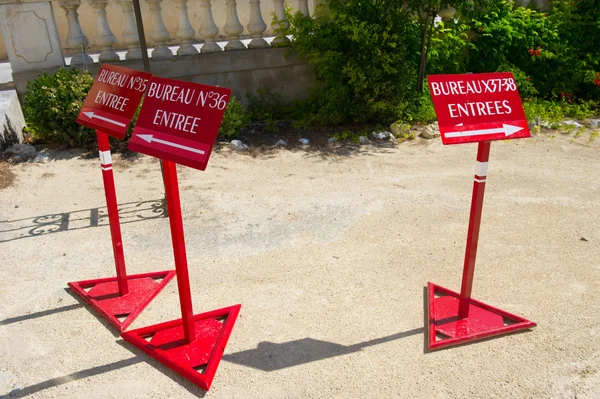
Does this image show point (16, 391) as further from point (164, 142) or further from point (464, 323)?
point (464, 323)

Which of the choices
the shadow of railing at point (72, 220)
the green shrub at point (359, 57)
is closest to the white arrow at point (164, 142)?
the shadow of railing at point (72, 220)

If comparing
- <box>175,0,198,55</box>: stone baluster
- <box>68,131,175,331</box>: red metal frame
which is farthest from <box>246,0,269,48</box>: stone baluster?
<box>68,131,175,331</box>: red metal frame

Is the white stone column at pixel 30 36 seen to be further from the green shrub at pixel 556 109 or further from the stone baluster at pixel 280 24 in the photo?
the green shrub at pixel 556 109

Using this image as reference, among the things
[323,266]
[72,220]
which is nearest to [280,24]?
[72,220]

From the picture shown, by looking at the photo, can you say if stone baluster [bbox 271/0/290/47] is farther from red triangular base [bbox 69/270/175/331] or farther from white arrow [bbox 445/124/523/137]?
white arrow [bbox 445/124/523/137]

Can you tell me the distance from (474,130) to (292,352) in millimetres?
1667

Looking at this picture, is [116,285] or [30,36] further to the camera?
[30,36]

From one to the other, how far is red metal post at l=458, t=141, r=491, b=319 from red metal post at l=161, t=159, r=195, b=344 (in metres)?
1.71

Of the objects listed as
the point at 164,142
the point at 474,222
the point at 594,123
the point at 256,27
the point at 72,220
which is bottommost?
the point at 594,123

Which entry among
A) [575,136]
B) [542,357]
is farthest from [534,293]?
[575,136]

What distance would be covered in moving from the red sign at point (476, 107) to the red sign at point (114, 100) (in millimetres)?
1730

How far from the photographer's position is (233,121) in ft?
22.0

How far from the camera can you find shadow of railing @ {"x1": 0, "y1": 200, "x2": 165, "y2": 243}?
15.6 feet

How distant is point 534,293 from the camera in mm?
3811
